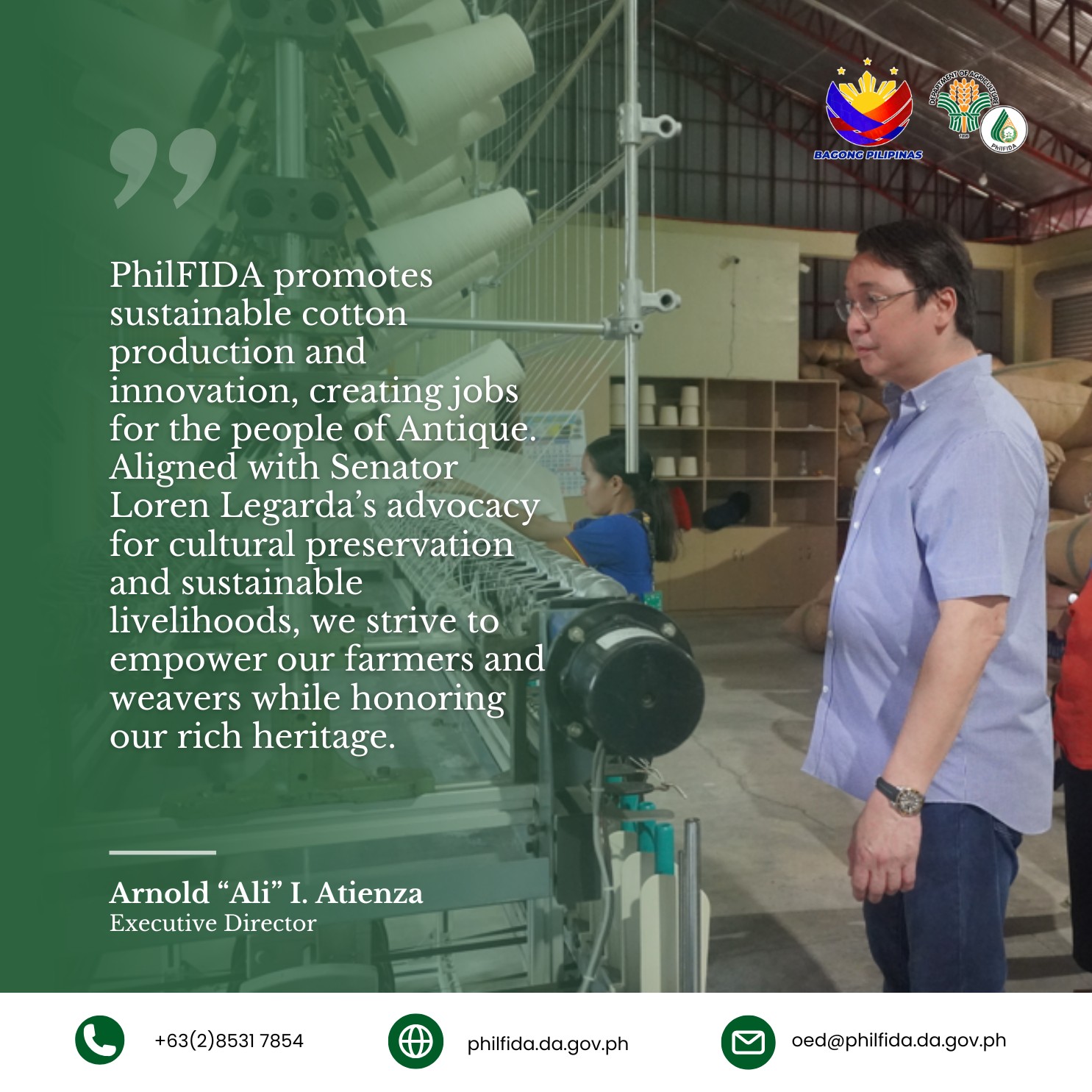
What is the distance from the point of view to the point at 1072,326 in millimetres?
3371

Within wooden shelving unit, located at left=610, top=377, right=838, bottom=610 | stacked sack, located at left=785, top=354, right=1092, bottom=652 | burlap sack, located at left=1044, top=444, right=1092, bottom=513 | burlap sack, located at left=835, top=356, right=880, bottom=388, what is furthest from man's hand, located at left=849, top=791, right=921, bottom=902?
burlap sack, located at left=835, top=356, right=880, bottom=388

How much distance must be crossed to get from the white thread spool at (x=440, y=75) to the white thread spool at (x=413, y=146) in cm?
6

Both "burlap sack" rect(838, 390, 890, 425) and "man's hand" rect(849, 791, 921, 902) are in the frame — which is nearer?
"man's hand" rect(849, 791, 921, 902)

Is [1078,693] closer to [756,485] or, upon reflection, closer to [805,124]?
[805,124]

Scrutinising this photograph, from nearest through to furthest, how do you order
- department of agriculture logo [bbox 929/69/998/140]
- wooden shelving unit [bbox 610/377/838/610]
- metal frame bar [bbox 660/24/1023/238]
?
1. department of agriculture logo [bbox 929/69/998/140]
2. metal frame bar [bbox 660/24/1023/238]
3. wooden shelving unit [bbox 610/377/838/610]

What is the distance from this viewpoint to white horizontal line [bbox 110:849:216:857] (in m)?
0.66

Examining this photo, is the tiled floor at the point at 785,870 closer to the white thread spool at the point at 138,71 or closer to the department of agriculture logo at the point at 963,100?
the department of agriculture logo at the point at 963,100

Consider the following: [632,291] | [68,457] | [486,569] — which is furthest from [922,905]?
[68,457]

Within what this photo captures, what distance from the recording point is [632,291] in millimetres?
1120

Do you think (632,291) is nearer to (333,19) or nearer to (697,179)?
(333,19)

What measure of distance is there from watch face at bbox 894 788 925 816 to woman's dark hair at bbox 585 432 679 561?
2.88ft
